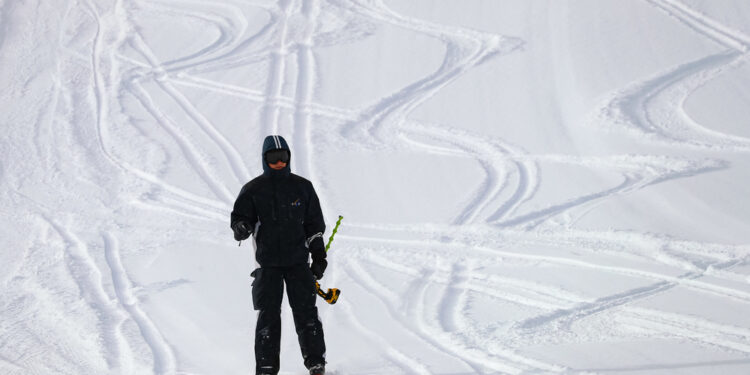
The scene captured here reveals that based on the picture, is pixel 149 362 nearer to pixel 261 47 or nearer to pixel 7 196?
pixel 7 196

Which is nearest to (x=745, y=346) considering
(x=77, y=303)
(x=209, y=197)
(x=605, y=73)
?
(x=77, y=303)

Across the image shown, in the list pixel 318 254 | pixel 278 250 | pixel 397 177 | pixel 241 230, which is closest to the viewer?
pixel 241 230

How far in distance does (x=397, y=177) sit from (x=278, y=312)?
15.3 feet

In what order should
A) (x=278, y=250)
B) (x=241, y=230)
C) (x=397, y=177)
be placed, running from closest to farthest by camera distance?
(x=241, y=230) < (x=278, y=250) < (x=397, y=177)

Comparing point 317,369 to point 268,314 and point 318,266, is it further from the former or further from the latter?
point 318,266

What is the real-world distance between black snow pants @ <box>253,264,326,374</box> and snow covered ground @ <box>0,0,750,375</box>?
62cm

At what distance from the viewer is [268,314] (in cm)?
450

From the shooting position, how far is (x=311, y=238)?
4.59 metres

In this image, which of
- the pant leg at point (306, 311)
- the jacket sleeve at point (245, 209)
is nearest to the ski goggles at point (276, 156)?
the jacket sleeve at point (245, 209)

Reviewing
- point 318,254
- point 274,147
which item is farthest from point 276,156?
point 318,254

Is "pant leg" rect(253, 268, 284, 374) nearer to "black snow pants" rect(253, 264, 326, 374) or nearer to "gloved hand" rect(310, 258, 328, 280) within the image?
"black snow pants" rect(253, 264, 326, 374)

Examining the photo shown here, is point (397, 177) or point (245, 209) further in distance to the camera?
point (397, 177)

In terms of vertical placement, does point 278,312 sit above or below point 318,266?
below

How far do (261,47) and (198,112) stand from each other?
7.83 ft
